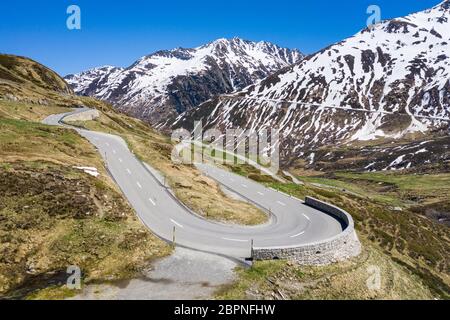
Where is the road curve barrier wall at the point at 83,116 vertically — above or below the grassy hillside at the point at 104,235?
above

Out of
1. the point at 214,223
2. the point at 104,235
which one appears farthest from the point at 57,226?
the point at 214,223

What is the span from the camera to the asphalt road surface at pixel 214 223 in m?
34.7

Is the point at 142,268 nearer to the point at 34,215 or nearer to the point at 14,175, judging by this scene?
the point at 34,215

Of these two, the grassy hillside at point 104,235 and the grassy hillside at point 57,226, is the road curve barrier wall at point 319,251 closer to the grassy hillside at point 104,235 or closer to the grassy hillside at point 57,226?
the grassy hillside at point 104,235

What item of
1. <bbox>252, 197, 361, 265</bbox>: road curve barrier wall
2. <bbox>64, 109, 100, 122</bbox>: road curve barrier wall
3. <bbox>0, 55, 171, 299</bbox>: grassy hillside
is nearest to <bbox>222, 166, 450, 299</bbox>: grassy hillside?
<bbox>252, 197, 361, 265</bbox>: road curve barrier wall

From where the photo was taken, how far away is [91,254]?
30094mm

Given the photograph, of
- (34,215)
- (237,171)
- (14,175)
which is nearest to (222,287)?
(34,215)

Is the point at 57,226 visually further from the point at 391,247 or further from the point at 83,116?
the point at 83,116

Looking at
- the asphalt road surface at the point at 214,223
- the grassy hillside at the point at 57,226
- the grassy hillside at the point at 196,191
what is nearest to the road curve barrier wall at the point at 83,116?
the grassy hillside at the point at 196,191

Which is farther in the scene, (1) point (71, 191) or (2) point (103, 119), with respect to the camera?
(2) point (103, 119)

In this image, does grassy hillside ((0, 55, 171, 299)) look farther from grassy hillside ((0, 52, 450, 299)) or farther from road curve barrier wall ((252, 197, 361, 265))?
road curve barrier wall ((252, 197, 361, 265))

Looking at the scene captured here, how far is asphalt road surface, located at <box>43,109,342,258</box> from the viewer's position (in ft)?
114
